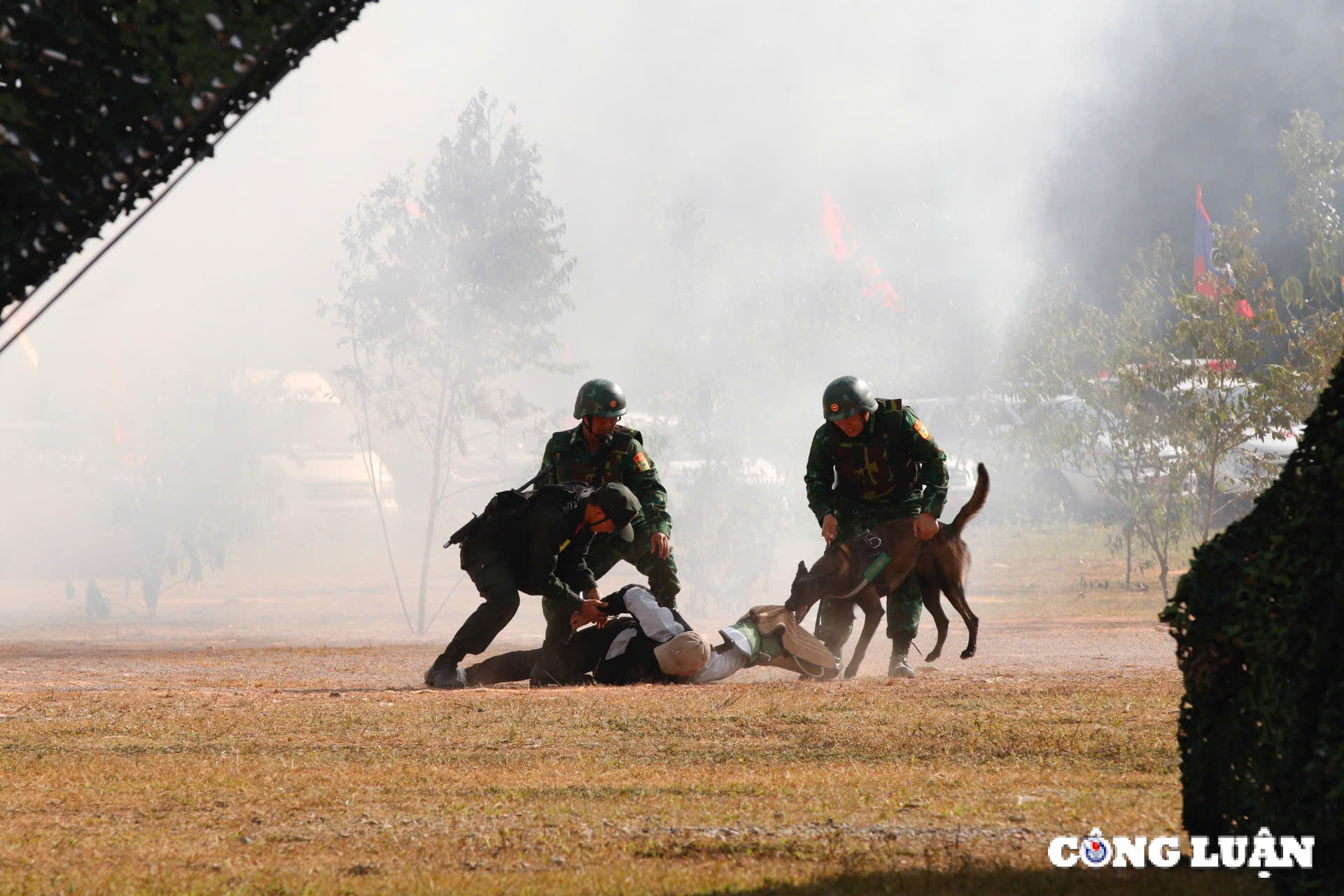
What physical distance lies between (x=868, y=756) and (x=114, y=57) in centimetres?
389

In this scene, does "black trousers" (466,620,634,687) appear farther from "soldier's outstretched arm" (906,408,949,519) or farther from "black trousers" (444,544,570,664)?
"soldier's outstretched arm" (906,408,949,519)

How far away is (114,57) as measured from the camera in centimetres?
386

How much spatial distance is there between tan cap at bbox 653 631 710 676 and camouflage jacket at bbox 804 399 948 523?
172 centimetres

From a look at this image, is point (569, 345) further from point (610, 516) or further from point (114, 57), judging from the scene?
point (114, 57)

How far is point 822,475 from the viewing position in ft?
31.9

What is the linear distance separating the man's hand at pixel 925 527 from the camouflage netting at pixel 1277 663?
18.5 feet

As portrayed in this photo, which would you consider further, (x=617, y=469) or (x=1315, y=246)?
(x=1315, y=246)

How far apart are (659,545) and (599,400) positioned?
1.13 metres

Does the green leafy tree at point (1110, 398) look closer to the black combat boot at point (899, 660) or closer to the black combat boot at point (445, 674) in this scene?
the black combat boot at point (899, 660)

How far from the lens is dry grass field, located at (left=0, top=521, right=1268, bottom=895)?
3.71m

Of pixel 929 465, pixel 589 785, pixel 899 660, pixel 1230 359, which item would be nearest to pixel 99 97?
pixel 589 785

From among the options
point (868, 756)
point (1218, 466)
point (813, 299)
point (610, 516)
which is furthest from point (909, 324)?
point (868, 756)

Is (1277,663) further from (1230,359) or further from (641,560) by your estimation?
(1230,359)

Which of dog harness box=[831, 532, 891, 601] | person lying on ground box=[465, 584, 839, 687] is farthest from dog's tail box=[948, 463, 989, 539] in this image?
person lying on ground box=[465, 584, 839, 687]
